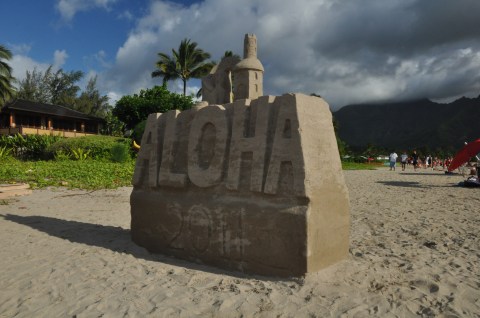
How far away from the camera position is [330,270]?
4086 mm

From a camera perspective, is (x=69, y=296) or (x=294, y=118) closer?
(x=69, y=296)

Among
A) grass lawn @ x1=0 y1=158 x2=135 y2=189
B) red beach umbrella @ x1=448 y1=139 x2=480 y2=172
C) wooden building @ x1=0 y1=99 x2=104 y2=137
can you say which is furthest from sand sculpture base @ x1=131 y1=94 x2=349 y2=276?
wooden building @ x1=0 y1=99 x2=104 y2=137

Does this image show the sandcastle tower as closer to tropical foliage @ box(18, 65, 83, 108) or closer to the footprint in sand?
the footprint in sand

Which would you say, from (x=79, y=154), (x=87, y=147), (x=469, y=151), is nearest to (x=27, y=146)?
(x=87, y=147)

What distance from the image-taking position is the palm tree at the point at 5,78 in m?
24.1

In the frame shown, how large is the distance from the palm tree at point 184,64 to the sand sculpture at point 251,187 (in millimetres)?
Result: 26092

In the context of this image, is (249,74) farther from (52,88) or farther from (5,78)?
(52,88)

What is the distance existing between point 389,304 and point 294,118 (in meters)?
1.97

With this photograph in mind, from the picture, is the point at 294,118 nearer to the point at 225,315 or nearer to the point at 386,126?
the point at 225,315

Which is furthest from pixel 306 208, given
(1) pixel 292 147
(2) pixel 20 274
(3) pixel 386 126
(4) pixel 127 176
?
(3) pixel 386 126

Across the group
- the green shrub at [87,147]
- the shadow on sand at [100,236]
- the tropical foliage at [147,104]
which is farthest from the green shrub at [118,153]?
the shadow on sand at [100,236]

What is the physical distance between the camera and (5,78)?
24469mm

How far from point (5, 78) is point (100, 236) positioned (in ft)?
76.6

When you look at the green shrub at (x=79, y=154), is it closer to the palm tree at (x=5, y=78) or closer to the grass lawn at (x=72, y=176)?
the grass lawn at (x=72, y=176)
